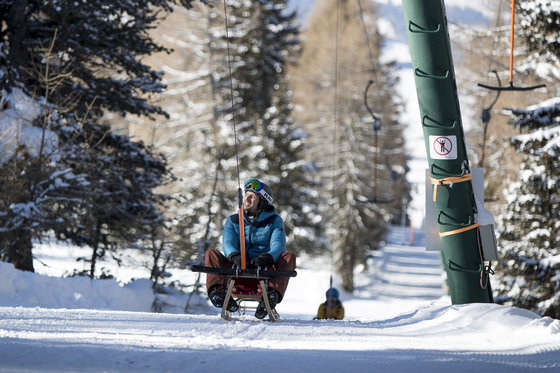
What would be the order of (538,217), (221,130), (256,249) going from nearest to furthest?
(256,249)
(538,217)
(221,130)

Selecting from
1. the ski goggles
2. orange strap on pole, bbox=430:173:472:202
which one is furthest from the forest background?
orange strap on pole, bbox=430:173:472:202

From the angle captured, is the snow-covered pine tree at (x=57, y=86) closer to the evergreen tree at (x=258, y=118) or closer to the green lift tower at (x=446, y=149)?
the green lift tower at (x=446, y=149)

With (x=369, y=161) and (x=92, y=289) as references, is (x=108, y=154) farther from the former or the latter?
(x=369, y=161)

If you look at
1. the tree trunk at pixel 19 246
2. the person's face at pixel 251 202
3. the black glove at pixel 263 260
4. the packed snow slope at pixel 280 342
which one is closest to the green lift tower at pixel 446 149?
Result: the packed snow slope at pixel 280 342

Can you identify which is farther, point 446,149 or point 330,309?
point 330,309

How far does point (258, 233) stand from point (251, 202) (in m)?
0.35

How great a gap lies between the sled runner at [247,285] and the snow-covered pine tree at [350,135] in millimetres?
24664

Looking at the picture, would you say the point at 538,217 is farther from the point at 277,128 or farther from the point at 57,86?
the point at 277,128

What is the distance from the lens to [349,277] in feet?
127

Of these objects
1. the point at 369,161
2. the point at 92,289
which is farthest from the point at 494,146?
the point at 92,289

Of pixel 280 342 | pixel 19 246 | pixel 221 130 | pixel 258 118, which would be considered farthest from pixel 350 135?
pixel 280 342

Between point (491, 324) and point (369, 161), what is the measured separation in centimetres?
3435

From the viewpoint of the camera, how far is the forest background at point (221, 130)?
1370 centimetres

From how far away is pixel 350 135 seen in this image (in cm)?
4028
